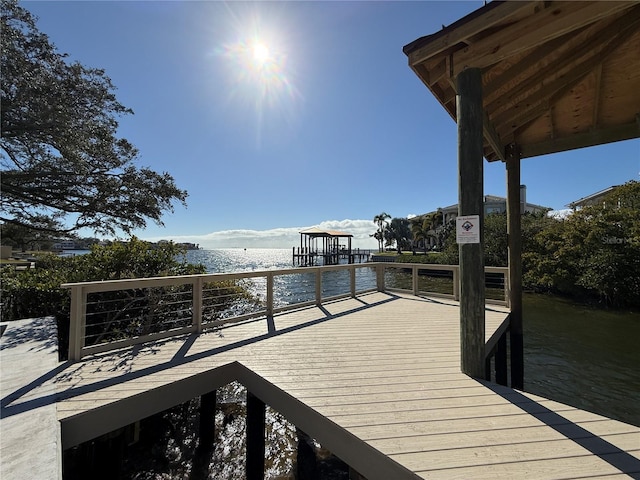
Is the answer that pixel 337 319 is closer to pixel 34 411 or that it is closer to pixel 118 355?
pixel 118 355

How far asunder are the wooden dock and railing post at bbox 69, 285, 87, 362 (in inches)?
5.3

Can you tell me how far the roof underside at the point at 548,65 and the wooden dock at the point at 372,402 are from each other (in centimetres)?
283

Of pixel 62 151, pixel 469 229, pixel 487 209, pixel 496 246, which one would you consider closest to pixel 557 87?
pixel 469 229

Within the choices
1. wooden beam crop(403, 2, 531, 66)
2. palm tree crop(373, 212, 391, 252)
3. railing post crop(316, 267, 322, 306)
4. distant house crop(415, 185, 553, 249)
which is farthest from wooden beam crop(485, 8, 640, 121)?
palm tree crop(373, 212, 391, 252)

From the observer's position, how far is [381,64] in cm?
644

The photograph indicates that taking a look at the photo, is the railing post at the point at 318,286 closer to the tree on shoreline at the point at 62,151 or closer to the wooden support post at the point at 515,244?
the wooden support post at the point at 515,244

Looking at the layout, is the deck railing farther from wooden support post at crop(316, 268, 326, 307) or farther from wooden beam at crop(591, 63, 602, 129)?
wooden beam at crop(591, 63, 602, 129)

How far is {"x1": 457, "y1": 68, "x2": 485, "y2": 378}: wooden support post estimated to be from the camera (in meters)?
2.49

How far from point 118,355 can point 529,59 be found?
542 centimetres

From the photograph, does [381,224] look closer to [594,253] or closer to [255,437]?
[594,253]

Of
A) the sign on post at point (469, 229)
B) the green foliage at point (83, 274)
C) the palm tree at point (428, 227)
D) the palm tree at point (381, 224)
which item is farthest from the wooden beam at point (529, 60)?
the palm tree at point (381, 224)

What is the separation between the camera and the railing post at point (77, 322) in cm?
292

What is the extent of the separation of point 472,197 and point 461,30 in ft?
4.67

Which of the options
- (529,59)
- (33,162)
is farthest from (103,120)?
(529,59)
